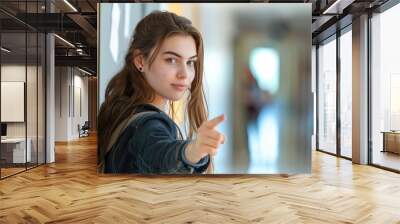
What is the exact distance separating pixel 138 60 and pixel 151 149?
1396mm

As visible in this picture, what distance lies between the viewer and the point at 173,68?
5.95 meters

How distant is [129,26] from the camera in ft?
20.3

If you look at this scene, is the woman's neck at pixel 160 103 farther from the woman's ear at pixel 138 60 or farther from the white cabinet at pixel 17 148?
the white cabinet at pixel 17 148

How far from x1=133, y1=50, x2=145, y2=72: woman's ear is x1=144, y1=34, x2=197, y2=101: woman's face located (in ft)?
0.25

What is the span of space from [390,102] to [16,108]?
274 inches

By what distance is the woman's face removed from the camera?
5.93 m

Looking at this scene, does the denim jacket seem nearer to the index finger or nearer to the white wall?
the index finger

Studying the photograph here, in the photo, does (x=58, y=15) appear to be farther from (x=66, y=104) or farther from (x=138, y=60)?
(x=66, y=104)

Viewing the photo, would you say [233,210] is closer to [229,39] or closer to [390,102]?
[229,39]

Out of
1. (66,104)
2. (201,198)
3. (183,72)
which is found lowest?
(201,198)

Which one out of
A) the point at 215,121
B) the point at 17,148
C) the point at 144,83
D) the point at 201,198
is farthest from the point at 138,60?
the point at 17,148

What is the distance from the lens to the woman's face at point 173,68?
19.5ft

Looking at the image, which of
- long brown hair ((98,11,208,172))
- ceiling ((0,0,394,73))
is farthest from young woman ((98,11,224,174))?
ceiling ((0,0,394,73))

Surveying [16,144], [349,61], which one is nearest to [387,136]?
[349,61]
